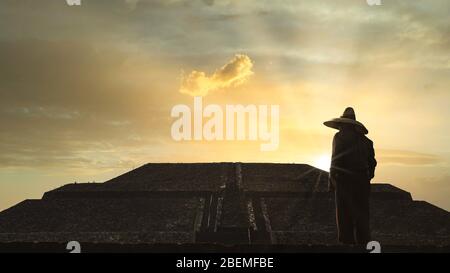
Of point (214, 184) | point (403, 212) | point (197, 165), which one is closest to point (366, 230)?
point (403, 212)

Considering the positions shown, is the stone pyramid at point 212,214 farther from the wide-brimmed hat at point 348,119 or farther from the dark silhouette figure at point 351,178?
the wide-brimmed hat at point 348,119

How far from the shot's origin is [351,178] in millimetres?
8453

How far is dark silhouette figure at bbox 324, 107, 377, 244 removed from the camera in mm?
8422

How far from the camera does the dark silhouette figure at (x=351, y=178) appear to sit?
8422 mm

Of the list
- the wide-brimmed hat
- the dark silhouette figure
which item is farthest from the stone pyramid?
the wide-brimmed hat

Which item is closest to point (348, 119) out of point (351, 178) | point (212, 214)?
point (351, 178)

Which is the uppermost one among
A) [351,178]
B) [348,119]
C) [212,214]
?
[348,119]

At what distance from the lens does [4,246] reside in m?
8.19

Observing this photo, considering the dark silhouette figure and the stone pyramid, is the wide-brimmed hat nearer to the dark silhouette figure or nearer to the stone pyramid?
the dark silhouette figure

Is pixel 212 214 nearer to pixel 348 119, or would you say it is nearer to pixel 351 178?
pixel 351 178
